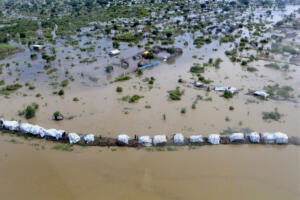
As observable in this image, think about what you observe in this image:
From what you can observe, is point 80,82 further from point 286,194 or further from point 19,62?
point 286,194

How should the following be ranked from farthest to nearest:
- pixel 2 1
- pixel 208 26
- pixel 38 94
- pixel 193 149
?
pixel 2 1
pixel 208 26
pixel 38 94
pixel 193 149

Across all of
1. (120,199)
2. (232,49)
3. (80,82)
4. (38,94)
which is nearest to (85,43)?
(80,82)

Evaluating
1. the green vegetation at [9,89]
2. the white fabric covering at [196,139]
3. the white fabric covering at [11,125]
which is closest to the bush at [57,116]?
the white fabric covering at [11,125]

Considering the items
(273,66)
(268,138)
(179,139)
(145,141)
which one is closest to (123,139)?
(145,141)

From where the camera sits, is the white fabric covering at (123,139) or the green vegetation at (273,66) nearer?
the white fabric covering at (123,139)

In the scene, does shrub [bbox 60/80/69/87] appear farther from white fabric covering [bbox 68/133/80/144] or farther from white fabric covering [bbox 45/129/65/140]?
white fabric covering [bbox 68/133/80/144]

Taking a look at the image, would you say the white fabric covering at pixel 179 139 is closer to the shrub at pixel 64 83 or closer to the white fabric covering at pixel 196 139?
the white fabric covering at pixel 196 139

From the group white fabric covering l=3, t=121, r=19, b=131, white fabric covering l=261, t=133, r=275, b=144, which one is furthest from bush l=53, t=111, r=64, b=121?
white fabric covering l=261, t=133, r=275, b=144

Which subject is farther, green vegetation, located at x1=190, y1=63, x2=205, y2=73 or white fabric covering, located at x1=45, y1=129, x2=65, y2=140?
green vegetation, located at x1=190, y1=63, x2=205, y2=73
